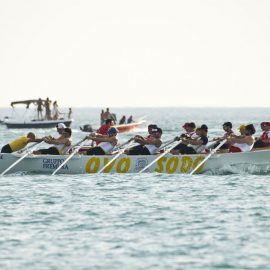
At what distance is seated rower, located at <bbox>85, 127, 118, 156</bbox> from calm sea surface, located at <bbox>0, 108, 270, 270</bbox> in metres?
1.15

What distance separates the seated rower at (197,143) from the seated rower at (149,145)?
0.86 meters

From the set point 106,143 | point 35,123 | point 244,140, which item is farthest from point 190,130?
point 35,123

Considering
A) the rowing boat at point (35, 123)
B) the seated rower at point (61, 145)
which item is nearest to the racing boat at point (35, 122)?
the rowing boat at point (35, 123)

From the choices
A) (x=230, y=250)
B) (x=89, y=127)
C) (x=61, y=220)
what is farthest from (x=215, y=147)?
(x=89, y=127)

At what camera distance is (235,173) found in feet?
87.5

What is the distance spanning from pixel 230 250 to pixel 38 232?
4.12 meters

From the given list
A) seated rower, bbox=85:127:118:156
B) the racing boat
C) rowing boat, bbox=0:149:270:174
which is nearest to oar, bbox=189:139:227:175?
rowing boat, bbox=0:149:270:174

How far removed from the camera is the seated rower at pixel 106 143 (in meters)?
26.2

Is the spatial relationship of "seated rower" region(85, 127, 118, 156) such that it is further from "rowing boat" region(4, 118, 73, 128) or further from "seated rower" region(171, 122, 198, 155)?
"rowing boat" region(4, 118, 73, 128)

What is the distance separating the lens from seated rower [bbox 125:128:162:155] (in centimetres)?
2622

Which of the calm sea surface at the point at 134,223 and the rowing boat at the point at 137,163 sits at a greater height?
the rowing boat at the point at 137,163

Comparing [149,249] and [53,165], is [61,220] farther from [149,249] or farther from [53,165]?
[53,165]

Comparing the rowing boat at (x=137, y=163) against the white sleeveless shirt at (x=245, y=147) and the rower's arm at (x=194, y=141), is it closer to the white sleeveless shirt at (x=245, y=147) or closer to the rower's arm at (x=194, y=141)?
the white sleeveless shirt at (x=245, y=147)

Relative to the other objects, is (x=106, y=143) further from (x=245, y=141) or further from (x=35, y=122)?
(x=35, y=122)
